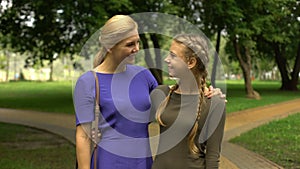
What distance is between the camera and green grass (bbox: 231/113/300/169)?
8039mm

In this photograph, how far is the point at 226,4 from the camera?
774 inches

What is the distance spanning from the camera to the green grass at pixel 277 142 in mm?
8039

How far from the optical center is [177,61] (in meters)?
2.32

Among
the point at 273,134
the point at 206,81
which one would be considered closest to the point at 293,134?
the point at 273,134

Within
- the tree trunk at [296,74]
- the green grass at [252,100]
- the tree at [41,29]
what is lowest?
the green grass at [252,100]

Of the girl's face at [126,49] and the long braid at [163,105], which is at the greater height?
the girl's face at [126,49]

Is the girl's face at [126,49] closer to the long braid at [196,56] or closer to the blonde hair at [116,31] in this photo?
the blonde hair at [116,31]

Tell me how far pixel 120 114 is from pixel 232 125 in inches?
449

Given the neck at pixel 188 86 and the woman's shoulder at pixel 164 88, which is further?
the woman's shoulder at pixel 164 88

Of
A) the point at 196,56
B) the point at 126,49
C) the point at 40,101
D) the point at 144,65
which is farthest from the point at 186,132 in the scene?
the point at 40,101

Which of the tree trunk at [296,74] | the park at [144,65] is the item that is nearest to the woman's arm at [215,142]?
the park at [144,65]

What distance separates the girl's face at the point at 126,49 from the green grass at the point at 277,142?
5.71m

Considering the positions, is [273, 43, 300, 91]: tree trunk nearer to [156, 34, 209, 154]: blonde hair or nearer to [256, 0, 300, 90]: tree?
[256, 0, 300, 90]: tree

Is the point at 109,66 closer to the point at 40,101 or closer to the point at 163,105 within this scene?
the point at 163,105
